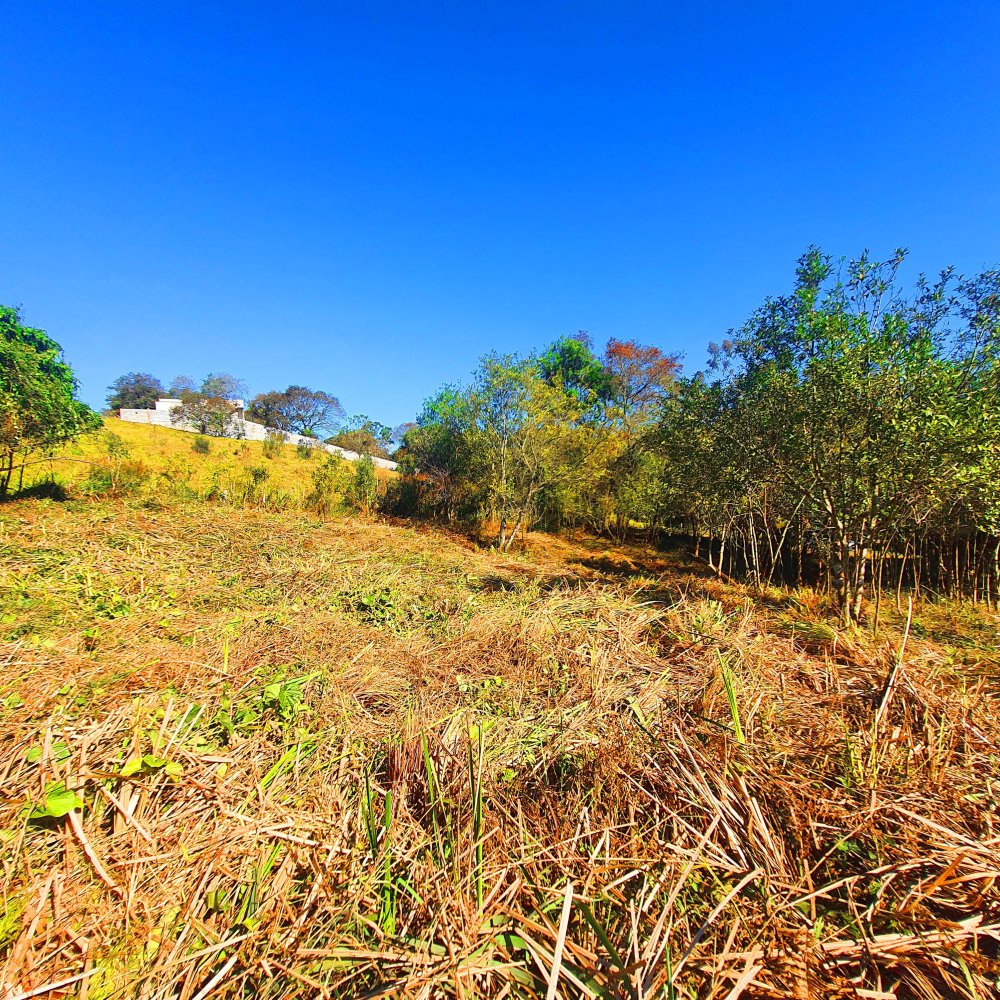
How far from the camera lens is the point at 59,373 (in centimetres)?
805

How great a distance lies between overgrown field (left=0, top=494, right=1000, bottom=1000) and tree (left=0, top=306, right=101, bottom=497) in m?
6.31

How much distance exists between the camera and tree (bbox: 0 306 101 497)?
7.07 m

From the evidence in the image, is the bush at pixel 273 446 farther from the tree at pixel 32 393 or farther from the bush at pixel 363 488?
the tree at pixel 32 393

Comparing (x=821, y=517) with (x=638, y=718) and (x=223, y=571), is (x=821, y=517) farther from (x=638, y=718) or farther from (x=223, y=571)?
(x=223, y=571)

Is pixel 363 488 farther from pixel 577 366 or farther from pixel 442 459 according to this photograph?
pixel 577 366

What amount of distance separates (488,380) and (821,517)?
9.58 m

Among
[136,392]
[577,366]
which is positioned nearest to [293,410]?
[136,392]

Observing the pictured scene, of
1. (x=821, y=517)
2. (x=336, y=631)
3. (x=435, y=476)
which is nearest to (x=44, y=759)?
(x=336, y=631)

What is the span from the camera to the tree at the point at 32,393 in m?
7.07

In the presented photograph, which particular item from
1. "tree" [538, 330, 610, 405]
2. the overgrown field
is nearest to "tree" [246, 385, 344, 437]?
"tree" [538, 330, 610, 405]

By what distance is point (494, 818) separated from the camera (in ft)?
5.97

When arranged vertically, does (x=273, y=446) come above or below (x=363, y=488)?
above

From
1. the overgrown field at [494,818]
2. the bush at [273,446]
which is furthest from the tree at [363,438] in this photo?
the overgrown field at [494,818]

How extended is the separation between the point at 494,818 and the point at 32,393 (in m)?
10.6
